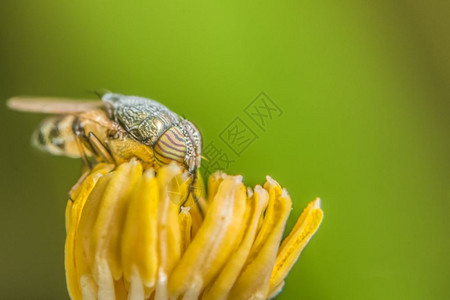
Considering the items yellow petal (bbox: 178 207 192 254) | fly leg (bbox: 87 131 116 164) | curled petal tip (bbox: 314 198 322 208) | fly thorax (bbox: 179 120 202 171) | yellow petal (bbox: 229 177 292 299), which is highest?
curled petal tip (bbox: 314 198 322 208)

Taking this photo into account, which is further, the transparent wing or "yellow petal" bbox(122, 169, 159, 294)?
the transparent wing

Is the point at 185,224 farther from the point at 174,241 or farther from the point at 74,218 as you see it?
the point at 74,218

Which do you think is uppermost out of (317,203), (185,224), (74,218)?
(317,203)

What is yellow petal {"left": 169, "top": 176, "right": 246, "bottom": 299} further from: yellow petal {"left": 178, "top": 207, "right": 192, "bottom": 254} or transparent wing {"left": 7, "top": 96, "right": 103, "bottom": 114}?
transparent wing {"left": 7, "top": 96, "right": 103, "bottom": 114}

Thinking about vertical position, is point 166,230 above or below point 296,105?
below

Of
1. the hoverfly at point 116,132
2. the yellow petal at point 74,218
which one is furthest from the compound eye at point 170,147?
the yellow petal at point 74,218

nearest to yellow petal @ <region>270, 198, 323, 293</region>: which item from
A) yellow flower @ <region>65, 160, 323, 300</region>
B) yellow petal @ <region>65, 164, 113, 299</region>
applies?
yellow flower @ <region>65, 160, 323, 300</region>

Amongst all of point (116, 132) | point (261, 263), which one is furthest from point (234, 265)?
point (116, 132)
